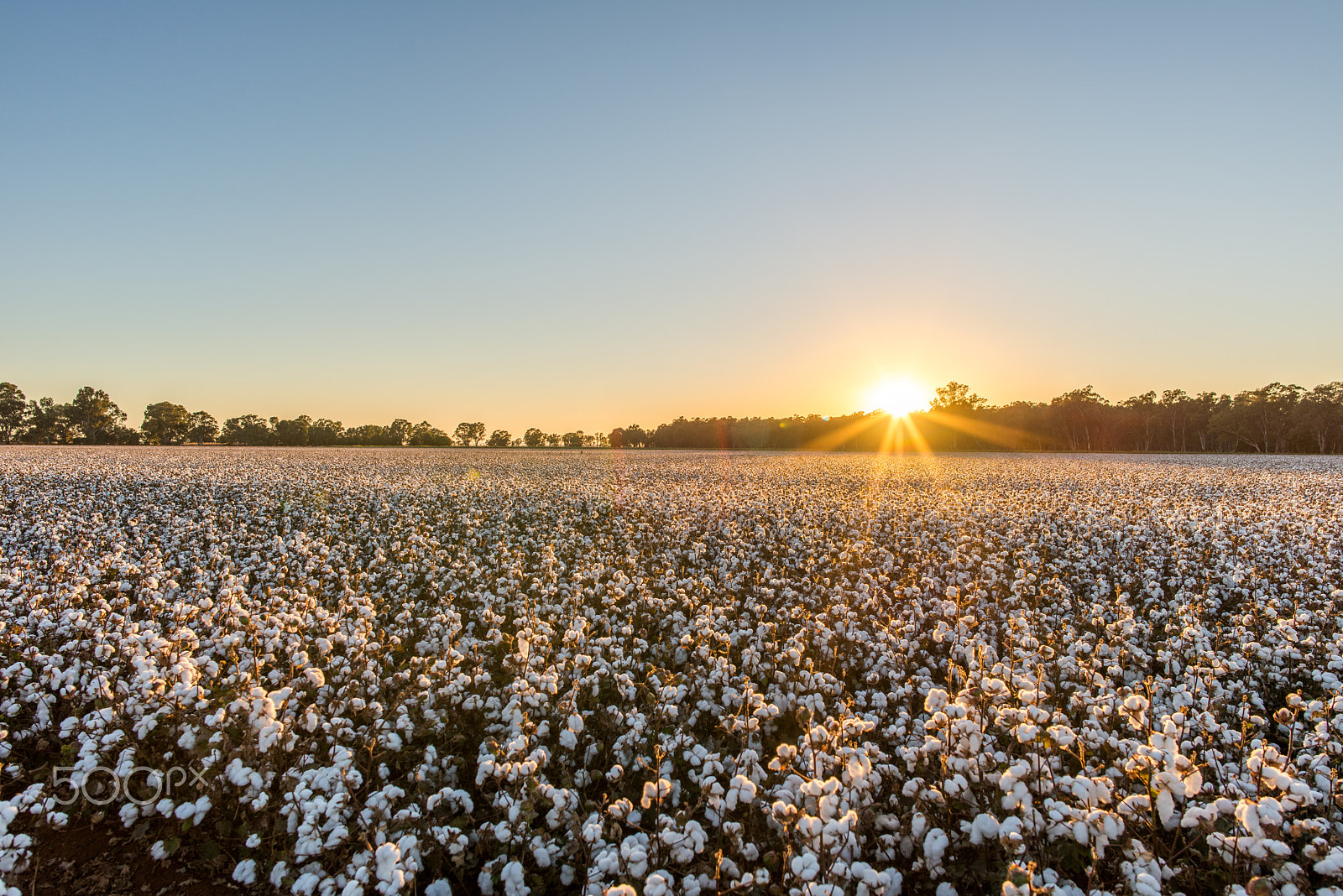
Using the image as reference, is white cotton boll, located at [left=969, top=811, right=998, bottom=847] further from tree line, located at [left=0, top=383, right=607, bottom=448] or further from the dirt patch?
tree line, located at [left=0, top=383, right=607, bottom=448]

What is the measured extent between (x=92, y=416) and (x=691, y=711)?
153734 millimetres

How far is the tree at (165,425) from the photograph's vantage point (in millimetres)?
116312

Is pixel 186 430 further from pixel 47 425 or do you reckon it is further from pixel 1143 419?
pixel 1143 419

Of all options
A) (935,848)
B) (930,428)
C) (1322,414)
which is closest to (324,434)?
(930,428)

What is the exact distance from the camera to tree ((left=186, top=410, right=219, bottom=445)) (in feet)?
407

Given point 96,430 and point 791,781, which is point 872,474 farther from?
point 96,430

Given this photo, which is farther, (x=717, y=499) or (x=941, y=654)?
(x=717, y=499)

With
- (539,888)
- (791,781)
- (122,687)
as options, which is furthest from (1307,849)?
(122,687)

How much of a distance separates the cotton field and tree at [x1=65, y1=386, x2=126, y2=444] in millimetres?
139714

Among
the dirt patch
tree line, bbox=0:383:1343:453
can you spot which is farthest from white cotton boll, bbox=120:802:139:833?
tree line, bbox=0:383:1343:453

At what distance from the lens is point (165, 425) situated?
117 metres

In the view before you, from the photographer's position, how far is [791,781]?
3.80 metres

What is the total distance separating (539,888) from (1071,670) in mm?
5040

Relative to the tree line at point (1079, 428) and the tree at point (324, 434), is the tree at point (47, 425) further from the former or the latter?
the tree line at point (1079, 428)
